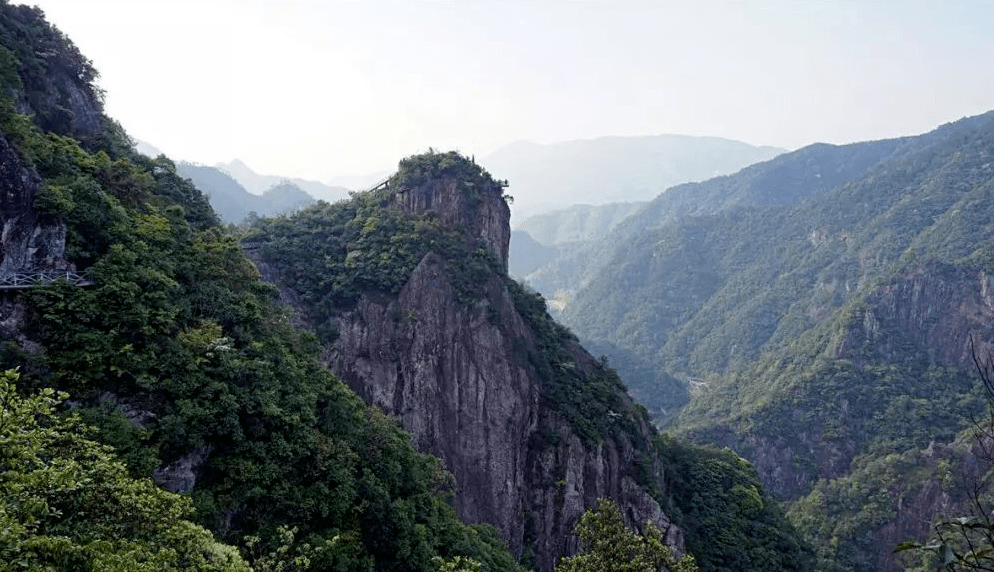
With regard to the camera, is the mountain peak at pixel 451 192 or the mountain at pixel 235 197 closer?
the mountain peak at pixel 451 192

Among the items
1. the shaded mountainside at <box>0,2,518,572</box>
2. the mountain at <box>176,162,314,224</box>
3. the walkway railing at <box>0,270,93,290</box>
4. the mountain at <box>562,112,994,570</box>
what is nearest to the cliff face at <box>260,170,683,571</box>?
the shaded mountainside at <box>0,2,518,572</box>

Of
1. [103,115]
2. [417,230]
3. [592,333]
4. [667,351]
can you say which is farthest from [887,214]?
[103,115]

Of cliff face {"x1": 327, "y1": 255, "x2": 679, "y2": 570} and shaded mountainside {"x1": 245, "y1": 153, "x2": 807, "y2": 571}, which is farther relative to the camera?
shaded mountainside {"x1": 245, "y1": 153, "x2": 807, "y2": 571}

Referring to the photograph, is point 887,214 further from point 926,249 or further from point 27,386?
point 27,386

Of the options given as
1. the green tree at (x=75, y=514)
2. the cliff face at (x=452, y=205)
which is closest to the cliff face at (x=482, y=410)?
the cliff face at (x=452, y=205)

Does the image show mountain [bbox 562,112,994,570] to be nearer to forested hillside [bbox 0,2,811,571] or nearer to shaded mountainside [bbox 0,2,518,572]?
forested hillside [bbox 0,2,811,571]

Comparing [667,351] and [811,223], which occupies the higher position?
[811,223]

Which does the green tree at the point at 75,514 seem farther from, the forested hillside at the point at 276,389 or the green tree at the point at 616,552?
the green tree at the point at 616,552
